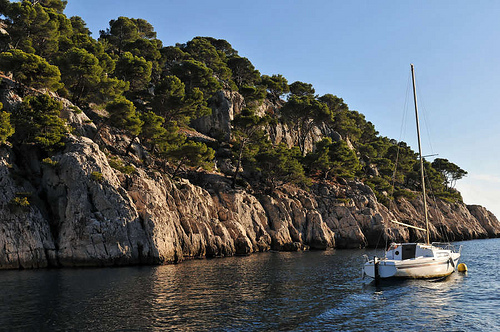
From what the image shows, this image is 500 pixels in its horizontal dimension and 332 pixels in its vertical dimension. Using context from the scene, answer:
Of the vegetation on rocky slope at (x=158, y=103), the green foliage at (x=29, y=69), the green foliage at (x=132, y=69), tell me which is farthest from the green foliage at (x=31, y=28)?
the green foliage at (x=29, y=69)

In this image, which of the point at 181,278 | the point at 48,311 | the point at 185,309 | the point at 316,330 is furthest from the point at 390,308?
the point at 48,311

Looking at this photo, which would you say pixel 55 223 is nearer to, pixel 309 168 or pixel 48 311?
pixel 48 311

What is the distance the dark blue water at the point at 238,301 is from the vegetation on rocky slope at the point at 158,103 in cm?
2212

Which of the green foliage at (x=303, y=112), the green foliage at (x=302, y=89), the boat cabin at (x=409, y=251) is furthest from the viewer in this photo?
the green foliage at (x=302, y=89)

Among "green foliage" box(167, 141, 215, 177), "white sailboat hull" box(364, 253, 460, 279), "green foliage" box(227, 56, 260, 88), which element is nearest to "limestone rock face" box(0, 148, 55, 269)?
"green foliage" box(167, 141, 215, 177)

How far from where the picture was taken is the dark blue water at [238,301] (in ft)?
65.9

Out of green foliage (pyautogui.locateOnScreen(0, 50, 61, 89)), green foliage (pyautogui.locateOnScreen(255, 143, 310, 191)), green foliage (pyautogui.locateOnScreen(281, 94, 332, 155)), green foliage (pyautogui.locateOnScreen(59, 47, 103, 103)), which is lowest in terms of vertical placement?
green foliage (pyautogui.locateOnScreen(255, 143, 310, 191))

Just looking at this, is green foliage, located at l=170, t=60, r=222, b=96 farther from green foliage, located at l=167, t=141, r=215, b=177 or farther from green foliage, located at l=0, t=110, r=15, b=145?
green foliage, located at l=0, t=110, r=15, b=145

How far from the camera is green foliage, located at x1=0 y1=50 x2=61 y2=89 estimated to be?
173ft

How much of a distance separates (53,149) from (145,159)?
1977cm

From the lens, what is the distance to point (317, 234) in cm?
7281

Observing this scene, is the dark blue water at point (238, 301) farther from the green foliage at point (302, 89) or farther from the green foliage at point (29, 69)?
the green foliage at point (302, 89)

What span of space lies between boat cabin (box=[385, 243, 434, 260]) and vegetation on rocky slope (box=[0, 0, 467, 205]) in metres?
17.7

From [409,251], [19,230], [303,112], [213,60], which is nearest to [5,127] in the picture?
[19,230]
